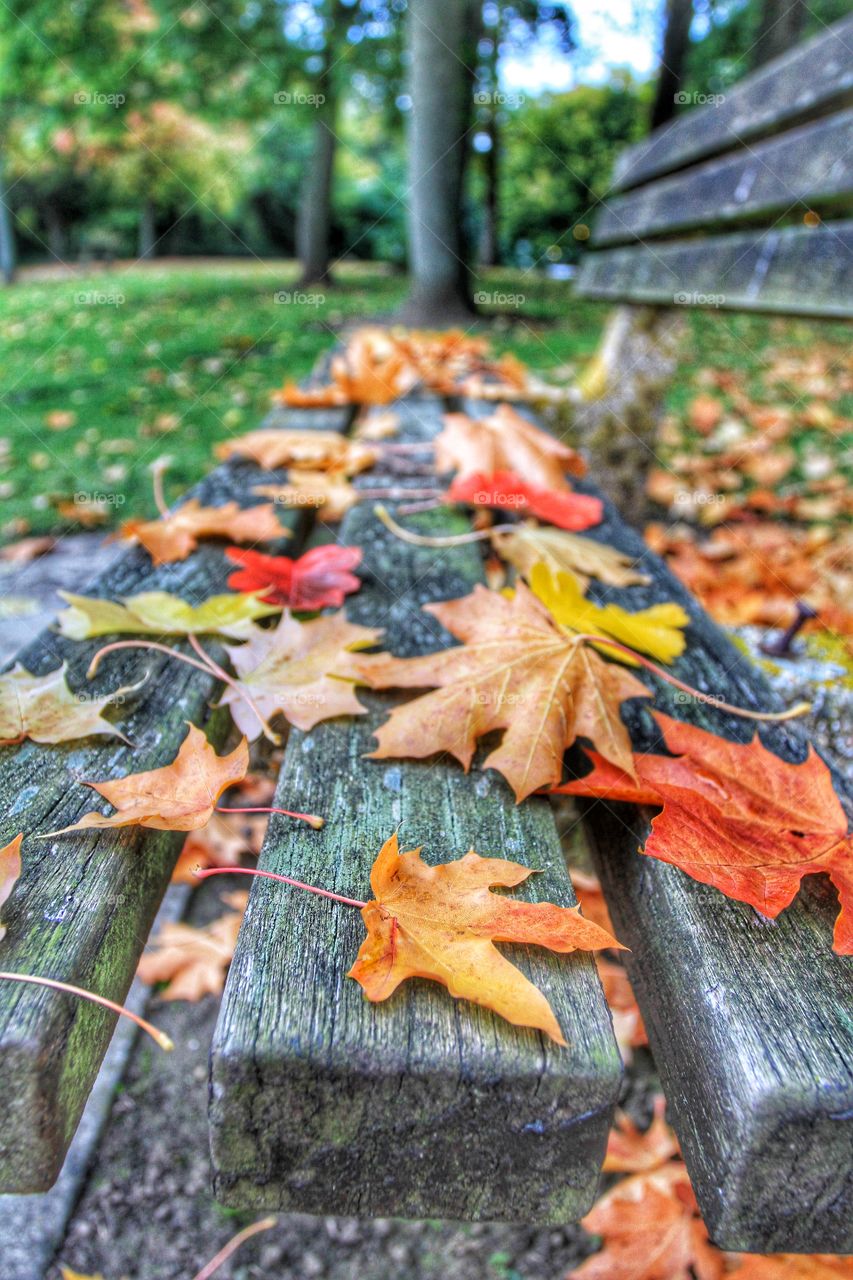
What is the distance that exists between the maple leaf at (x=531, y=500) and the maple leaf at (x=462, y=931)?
847 mm

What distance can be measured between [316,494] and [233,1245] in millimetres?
1288

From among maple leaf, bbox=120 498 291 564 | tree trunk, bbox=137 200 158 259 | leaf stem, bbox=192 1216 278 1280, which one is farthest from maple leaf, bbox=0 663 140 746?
tree trunk, bbox=137 200 158 259

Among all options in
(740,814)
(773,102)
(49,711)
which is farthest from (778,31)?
(49,711)

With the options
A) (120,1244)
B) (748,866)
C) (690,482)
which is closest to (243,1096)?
(748,866)

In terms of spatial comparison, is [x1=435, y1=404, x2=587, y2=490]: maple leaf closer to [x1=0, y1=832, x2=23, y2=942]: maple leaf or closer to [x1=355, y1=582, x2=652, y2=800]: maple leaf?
[x1=355, y1=582, x2=652, y2=800]: maple leaf

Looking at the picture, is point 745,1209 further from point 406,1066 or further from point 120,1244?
point 120,1244

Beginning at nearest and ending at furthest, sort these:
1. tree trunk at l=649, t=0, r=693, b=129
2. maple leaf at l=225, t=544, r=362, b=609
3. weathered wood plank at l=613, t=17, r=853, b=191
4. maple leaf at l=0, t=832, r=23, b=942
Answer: maple leaf at l=0, t=832, r=23, b=942, maple leaf at l=225, t=544, r=362, b=609, weathered wood plank at l=613, t=17, r=853, b=191, tree trunk at l=649, t=0, r=693, b=129

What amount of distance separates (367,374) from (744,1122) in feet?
6.79

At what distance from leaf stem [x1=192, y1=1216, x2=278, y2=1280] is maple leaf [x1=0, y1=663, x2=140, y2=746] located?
3.30 ft

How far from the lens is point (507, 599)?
1.05m

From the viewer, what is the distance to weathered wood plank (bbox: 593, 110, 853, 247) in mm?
1483

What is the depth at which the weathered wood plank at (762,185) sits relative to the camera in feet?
4.87

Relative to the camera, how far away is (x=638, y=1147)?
1463mm

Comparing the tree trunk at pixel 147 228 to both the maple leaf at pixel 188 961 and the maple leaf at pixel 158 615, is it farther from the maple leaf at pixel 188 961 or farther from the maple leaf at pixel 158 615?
the maple leaf at pixel 158 615
